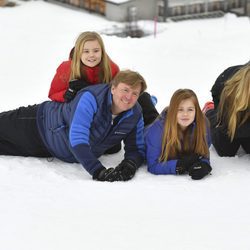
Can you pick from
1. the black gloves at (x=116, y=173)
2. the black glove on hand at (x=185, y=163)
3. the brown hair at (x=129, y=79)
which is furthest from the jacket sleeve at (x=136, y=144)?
the brown hair at (x=129, y=79)

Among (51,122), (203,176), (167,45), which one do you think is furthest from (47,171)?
(167,45)

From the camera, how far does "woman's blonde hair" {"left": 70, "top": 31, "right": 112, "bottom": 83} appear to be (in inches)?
192

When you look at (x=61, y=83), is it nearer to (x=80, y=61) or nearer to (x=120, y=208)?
(x=80, y=61)

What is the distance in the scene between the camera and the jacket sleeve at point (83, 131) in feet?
14.5

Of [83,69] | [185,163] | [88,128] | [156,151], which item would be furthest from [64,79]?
[185,163]

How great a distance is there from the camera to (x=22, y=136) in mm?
5043

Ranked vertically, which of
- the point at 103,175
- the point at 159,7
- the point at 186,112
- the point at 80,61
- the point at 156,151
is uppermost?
the point at 159,7

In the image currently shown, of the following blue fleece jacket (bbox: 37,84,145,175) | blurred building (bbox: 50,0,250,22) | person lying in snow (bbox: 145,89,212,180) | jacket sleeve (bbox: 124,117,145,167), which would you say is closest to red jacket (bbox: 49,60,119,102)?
blue fleece jacket (bbox: 37,84,145,175)

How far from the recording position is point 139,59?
34.0 feet

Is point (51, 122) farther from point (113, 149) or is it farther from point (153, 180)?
point (153, 180)

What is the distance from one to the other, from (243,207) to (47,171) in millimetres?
1797

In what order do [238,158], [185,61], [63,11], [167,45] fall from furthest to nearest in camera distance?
[63,11] → [167,45] → [185,61] → [238,158]

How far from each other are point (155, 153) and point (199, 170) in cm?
47

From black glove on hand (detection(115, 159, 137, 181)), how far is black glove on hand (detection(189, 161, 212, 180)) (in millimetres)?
507
